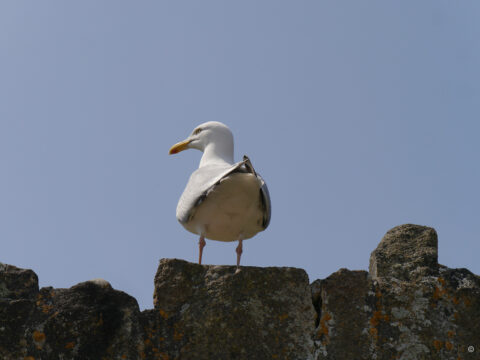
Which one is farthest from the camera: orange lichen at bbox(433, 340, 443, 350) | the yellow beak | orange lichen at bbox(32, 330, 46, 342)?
the yellow beak

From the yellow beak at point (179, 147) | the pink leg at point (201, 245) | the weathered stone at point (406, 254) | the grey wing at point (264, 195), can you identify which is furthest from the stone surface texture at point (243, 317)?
the yellow beak at point (179, 147)

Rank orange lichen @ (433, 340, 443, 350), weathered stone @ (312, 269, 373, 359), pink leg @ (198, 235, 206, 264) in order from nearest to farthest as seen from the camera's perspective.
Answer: weathered stone @ (312, 269, 373, 359), orange lichen @ (433, 340, 443, 350), pink leg @ (198, 235, 206, 264)

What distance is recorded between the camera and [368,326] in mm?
4758

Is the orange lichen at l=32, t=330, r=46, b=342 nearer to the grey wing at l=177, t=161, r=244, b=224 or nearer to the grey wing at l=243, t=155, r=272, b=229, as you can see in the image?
the grey wing at l=177, t=161, r=244, b=224

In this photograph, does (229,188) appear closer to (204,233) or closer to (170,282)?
(204,233)

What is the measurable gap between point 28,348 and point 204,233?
2.42 meters

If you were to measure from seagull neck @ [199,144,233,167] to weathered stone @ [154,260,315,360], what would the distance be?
2.89 m

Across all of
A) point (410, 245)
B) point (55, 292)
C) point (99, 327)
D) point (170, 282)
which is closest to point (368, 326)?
point (410, 245)

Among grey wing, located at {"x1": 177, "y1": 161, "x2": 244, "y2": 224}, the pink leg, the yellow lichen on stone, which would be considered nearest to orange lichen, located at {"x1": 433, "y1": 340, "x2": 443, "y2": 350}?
the yellow lichen on stone

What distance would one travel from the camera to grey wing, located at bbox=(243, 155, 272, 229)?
587 cm

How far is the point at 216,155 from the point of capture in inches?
303

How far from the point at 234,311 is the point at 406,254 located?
144cm

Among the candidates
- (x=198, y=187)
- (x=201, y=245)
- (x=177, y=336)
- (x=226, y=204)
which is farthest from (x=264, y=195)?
(x=177, y=336)

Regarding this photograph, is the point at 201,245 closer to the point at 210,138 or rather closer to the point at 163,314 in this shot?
the point at 210,138
